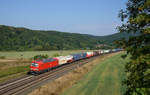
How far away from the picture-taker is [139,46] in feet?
41.4

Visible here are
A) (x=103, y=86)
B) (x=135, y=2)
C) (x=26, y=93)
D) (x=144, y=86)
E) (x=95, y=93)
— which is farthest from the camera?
(x=103, y=86)

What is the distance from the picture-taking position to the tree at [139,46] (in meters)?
11.1

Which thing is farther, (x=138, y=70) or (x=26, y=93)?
(x=26, y=93)

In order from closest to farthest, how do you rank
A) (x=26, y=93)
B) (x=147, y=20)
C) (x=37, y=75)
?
(x=147, y=20), (x=26, y=93), (x=37, y=75)

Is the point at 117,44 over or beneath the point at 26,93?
over

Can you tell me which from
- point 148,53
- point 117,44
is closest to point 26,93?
point 117,44

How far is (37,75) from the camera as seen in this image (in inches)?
1528

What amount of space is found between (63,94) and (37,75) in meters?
16.9

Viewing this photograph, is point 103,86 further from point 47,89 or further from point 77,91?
point 47,89

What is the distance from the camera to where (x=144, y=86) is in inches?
458

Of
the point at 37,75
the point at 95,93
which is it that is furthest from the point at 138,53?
the point at 37,75

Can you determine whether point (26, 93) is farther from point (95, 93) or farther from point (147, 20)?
point (147, 20)

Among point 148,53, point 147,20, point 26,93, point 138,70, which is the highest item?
point 147,20

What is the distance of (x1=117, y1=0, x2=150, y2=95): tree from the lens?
11.1 m
